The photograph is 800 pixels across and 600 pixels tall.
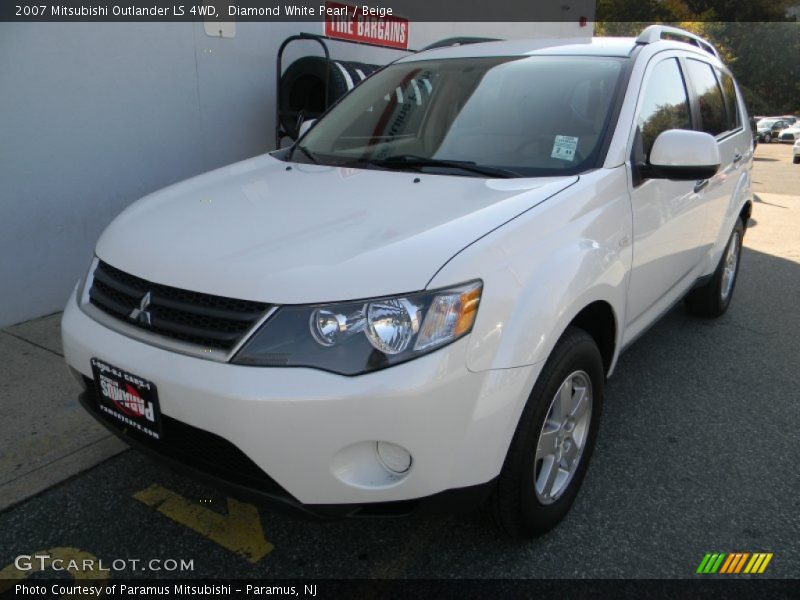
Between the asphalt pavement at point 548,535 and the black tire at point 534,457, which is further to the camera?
the asphalt pavement at point 548,535

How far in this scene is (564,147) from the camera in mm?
2713

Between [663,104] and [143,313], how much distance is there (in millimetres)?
2544

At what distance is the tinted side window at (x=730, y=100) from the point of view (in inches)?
173

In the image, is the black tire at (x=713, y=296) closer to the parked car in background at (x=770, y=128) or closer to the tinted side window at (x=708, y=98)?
the tinted side window at (x=708, y=98)

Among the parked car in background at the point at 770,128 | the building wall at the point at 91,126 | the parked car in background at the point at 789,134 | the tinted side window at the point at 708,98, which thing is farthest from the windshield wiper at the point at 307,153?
the parked car in background at the point at 770,128

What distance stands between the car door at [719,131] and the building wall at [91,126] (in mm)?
3540

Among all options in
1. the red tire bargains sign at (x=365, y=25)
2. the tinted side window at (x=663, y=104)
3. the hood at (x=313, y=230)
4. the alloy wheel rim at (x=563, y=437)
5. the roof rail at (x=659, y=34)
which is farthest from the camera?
the red tire bargains sign at (x=365, y=25)

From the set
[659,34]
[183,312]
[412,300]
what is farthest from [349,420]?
[659,34]

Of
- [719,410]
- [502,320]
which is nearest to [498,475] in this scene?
[502,320]

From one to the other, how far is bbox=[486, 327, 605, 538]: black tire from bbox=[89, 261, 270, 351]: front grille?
87 cm

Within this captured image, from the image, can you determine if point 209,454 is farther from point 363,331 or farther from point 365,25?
point 365,25

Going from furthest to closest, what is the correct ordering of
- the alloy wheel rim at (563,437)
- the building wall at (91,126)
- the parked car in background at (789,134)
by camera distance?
the parked car in background at (789,134), the building wall at (91,126), the alloy wheel rim at (563,437)

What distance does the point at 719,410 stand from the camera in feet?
11.3

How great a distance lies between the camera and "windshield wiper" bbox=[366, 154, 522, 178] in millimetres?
2623
